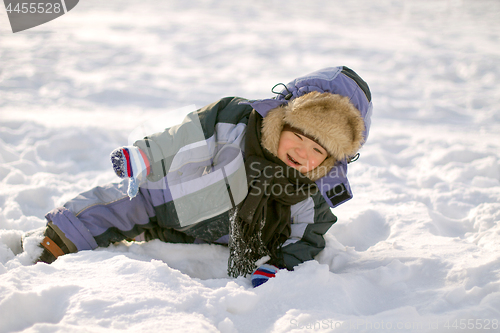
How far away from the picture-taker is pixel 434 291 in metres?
1.20

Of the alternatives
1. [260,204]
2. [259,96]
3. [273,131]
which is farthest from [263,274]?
[259,96]

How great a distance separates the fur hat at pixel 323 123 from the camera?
144cm

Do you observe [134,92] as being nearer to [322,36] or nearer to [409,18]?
[322,36]

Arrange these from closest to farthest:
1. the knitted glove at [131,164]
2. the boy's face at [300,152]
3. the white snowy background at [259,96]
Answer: the white snowy background at [259,96] → the knitted glove at [131,164] → the boy's face at [300,152]

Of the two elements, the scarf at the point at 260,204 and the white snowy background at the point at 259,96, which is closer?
the white snowy background at the point at 259,96

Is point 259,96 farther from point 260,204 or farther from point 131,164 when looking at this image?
point 131,164

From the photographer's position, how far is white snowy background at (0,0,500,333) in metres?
1.03

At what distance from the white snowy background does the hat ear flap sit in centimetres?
48

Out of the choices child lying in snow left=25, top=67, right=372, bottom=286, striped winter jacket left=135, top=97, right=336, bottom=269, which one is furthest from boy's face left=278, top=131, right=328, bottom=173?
striped winter jacket left=135, top=97, right=336, bottom=269

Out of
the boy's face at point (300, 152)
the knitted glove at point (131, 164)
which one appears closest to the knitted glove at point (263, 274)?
the boy's face at point (300, 152)

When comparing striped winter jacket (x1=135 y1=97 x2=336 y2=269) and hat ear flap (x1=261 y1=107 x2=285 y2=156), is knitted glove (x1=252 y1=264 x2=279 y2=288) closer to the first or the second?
striped winter jacket (x1=135 y1=97 x2=336 y2=269)

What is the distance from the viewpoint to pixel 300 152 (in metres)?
1.49

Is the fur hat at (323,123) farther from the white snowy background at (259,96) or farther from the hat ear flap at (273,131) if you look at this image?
the white snowy background at (259,96)

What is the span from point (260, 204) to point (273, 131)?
12.0 inches
